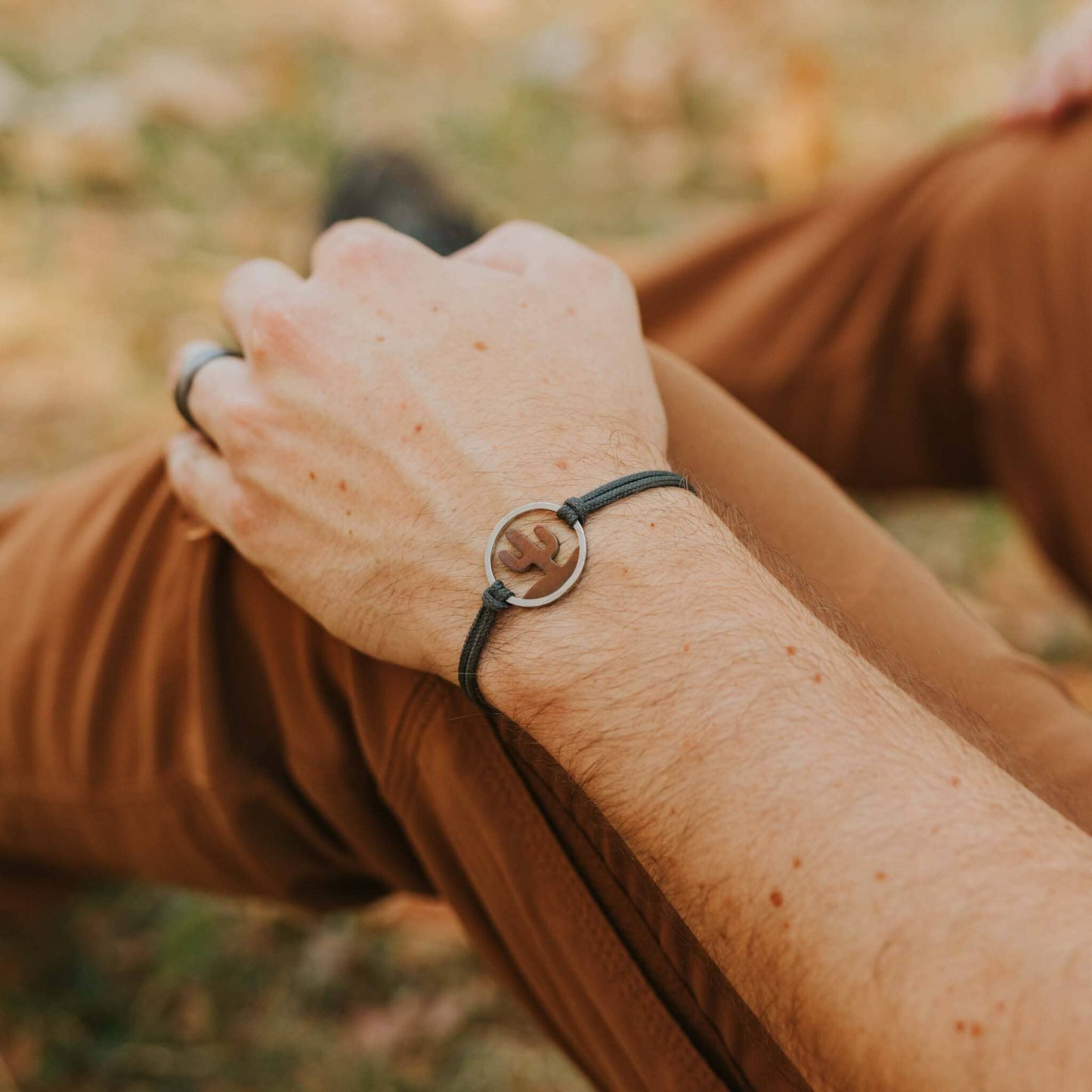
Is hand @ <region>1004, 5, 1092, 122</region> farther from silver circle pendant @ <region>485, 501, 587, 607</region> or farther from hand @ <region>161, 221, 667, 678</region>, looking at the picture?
silver circle pendant @ <region>485, 501, 587, 607</region>

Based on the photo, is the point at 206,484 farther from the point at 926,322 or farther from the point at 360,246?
the point at 926,322

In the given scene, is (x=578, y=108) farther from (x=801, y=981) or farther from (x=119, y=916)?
(x=801, y=981)

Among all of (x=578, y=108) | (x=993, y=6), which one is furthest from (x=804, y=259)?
(x=993, y=6)

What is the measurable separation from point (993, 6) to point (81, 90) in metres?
4.42

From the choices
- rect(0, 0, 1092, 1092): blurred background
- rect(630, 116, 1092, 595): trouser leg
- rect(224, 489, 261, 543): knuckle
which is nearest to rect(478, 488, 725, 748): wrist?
rect(224, 489, 261, 543): knuckle

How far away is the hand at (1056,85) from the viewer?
5.90 feet

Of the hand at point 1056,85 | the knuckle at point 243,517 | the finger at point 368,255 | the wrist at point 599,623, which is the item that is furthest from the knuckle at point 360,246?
the hand at point 1056,85

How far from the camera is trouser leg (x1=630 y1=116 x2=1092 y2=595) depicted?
67.2 inches

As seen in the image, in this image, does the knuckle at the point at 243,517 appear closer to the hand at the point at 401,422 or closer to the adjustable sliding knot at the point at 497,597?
the hand at the point at 401,422

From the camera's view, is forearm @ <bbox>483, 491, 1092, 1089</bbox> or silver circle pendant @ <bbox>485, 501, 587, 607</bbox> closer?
forearm @ <bbox>483, 491, 1092, 1089</bbox>

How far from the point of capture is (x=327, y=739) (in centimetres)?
100

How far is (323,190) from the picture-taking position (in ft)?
11.2

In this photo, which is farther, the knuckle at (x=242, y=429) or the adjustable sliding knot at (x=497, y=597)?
the knuckle at (x=242, y=429)

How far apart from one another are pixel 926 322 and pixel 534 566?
1283 mm
